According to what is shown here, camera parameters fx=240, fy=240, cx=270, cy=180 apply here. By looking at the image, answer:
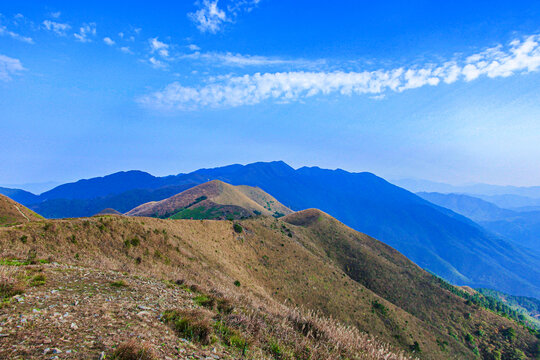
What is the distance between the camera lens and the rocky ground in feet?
19.8

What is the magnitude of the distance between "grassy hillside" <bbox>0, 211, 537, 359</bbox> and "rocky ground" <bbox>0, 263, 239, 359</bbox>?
148cm

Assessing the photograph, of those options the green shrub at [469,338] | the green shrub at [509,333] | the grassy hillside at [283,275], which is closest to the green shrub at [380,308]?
the grassy hillside at [283,275]

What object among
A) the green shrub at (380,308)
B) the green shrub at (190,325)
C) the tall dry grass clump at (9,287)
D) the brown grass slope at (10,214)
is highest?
the tall dry grass clump at (9,287)

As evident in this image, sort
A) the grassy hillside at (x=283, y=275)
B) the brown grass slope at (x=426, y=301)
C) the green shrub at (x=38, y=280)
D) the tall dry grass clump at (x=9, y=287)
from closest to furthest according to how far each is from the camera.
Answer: the tall dry grass clump at (x=9, y=287)
the green shrub at (x=38, y=280)
the grassy hillside at (x=283, y=275)
the brown grass slope at (x=426, y=301)

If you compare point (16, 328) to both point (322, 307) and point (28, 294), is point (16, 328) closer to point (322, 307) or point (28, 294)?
point (28, 294)

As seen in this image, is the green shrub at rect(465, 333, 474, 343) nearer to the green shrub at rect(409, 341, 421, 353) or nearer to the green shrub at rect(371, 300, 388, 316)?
Result: the green shrub at rect(409, 341, 421, 353)

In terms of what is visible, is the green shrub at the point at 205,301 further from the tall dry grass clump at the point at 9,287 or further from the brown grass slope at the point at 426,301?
the brown grass slope at the point at 426,301

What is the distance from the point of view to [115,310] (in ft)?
30.3

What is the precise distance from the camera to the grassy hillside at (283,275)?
61.2ft

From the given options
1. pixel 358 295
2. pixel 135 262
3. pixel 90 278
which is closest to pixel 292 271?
pixel 358 295

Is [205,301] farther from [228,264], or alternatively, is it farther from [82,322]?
[228,264]

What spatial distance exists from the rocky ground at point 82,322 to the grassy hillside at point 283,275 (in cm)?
148

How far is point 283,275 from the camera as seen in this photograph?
53.6 m

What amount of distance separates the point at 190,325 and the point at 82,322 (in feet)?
11.0
